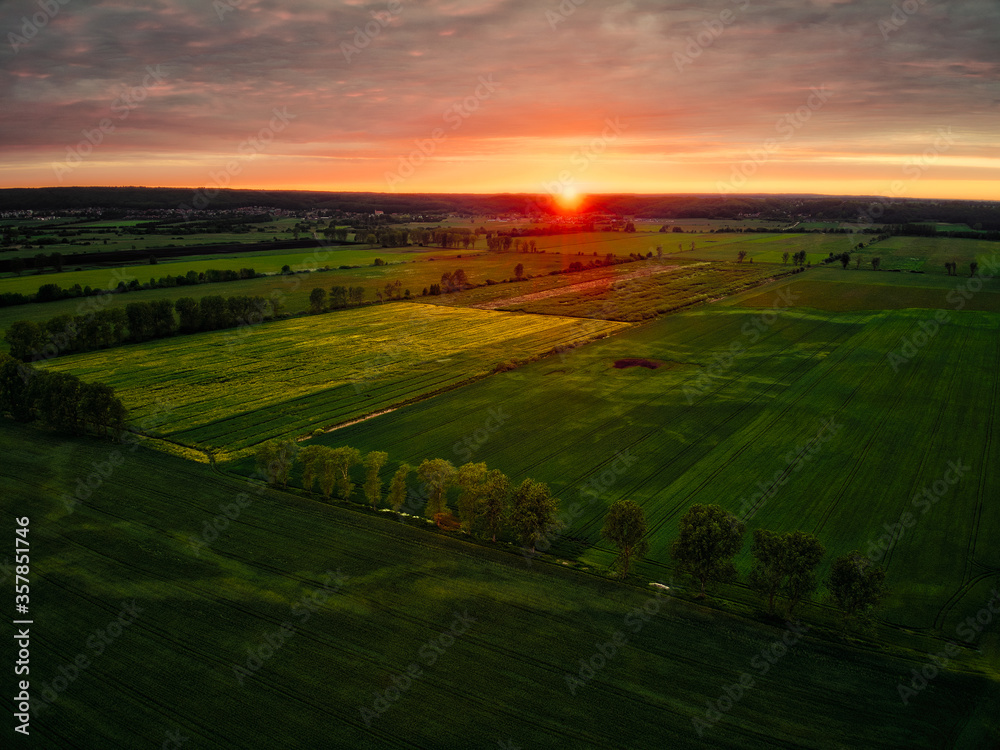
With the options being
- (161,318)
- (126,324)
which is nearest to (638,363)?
(161,318)

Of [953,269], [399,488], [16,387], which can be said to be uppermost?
[953,269]

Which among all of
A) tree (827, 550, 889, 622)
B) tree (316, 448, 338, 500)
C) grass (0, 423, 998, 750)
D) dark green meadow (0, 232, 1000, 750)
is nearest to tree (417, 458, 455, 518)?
dark green meadow (0, 232, 1000, 750)

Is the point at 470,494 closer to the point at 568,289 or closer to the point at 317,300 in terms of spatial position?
the point at 317,300

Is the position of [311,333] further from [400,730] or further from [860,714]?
[860,714]

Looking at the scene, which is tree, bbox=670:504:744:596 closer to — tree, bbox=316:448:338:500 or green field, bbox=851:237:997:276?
tree, bbox=316:448:338:500

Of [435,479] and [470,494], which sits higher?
[435,479]

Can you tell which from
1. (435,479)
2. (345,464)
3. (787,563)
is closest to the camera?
(787,563)

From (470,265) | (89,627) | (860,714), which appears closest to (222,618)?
(89,627)
